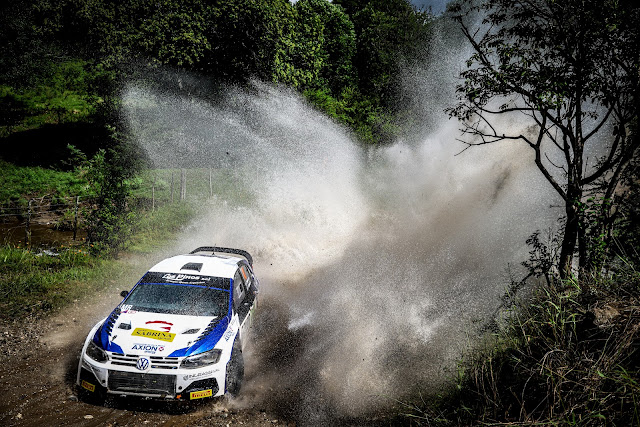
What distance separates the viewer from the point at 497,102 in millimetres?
13656

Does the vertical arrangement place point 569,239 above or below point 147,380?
above

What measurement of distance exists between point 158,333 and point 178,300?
0.83 metres

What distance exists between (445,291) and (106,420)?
7067 millimetres

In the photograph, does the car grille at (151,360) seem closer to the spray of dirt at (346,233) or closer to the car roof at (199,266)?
the spray of dirt at (346,233)

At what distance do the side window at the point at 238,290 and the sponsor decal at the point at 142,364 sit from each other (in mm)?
1649

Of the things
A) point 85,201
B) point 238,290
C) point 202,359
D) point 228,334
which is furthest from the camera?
point 85,201

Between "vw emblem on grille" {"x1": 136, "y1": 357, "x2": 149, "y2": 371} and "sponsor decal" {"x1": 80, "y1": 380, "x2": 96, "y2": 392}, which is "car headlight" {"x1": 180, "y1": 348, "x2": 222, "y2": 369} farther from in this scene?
"sponsor decal" {"x1": 80, "y1": 380, "x2": 96, "y2": 392}

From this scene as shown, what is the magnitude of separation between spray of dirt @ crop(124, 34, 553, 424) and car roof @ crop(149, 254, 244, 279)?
1429 mm

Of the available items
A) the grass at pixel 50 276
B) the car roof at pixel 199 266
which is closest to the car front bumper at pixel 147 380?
the car roof at pixel 199 266

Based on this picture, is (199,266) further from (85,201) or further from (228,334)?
(85,201)

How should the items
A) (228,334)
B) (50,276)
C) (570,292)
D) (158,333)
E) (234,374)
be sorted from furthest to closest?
(50,276)
(228,334)
(234,374)
(158,333)
(570,292)

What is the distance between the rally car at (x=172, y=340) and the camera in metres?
4.74

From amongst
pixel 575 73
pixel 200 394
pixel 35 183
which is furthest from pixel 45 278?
pixel 35 183

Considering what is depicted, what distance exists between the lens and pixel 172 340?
198 inches
